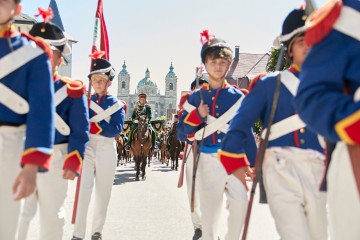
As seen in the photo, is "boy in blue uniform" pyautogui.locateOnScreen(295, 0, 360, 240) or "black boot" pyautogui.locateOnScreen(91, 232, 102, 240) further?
"black boot" pyautogui.locateOnScreen(91, 232, 102, 240)

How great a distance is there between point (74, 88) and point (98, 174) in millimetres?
2125

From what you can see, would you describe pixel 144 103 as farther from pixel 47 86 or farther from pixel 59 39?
pixel 47 86

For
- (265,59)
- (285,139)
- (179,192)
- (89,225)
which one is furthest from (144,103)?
(265,59)

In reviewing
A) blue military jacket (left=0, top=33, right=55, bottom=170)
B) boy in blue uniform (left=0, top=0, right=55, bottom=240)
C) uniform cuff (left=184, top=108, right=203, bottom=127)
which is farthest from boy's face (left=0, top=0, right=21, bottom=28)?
uniform cuff (left=184, top=108, right=203, bottom=127)

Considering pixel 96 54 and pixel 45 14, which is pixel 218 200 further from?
pixel 96 54

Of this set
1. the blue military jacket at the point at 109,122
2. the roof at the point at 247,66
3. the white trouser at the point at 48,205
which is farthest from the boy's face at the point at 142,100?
the roof at the point at 247,66

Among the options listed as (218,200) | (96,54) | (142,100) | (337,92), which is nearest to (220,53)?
(218,200)

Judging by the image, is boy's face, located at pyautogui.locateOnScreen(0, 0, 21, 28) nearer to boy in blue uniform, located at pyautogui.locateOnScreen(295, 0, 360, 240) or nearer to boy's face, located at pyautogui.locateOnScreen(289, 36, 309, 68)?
boy in blue uniform, located at pyautogui.locateOnScreen(295, 0, 360, 240)

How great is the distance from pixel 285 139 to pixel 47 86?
1559mm

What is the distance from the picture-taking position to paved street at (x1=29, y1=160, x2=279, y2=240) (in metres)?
7.12

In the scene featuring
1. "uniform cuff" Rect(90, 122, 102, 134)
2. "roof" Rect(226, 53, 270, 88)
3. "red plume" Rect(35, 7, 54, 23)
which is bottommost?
"uniform cuff" Rect(90, 122, 102, 134)

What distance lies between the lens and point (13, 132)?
3.18m

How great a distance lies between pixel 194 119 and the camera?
5.60 m

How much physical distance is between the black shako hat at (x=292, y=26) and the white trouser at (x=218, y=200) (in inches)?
62.7
